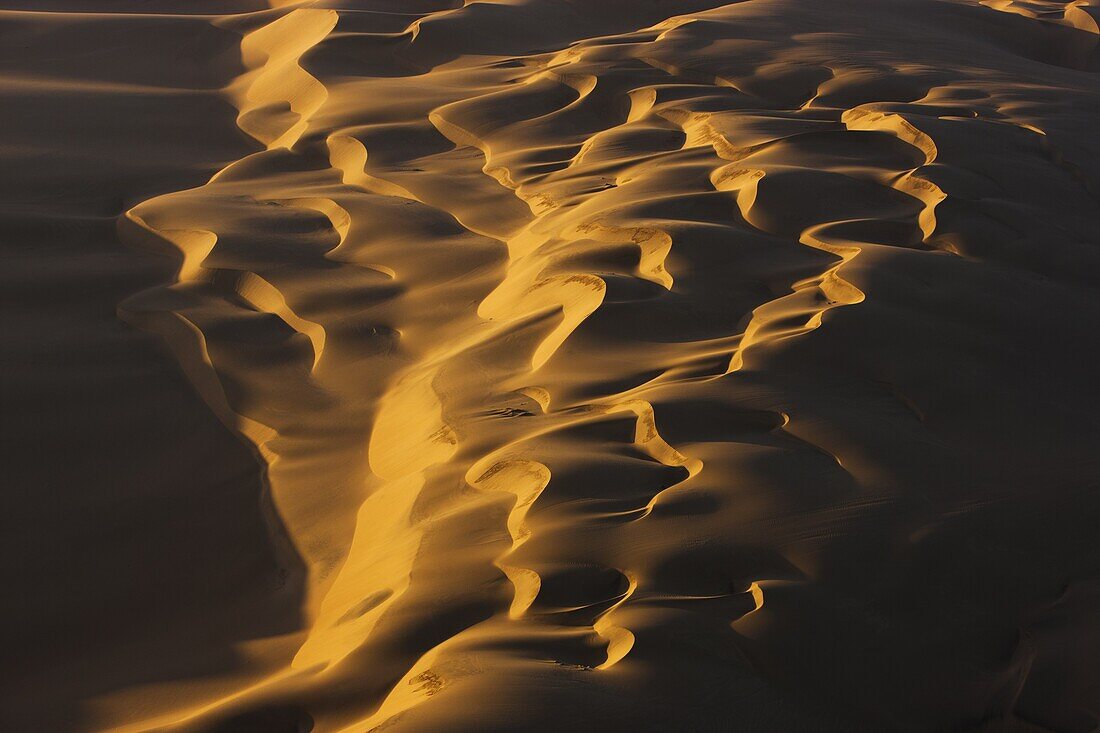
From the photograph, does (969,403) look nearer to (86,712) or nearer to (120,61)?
(86,712)

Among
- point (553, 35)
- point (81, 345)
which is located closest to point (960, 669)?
point (81, 345)

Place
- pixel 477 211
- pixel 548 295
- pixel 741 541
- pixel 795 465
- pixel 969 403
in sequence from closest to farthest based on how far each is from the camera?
pixel 741 541 < pixel 795 465 < pixel 969 403 < pixel 548 295 < pixel 477 211

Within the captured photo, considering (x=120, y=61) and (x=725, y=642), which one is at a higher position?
(x=120, y=61)

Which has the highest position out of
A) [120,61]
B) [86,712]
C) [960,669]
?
[120,61]

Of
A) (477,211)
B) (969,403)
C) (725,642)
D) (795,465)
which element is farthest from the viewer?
(477,211)

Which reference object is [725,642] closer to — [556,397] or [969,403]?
[556,397]

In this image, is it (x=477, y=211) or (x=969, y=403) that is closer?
(x=969, y=403)
